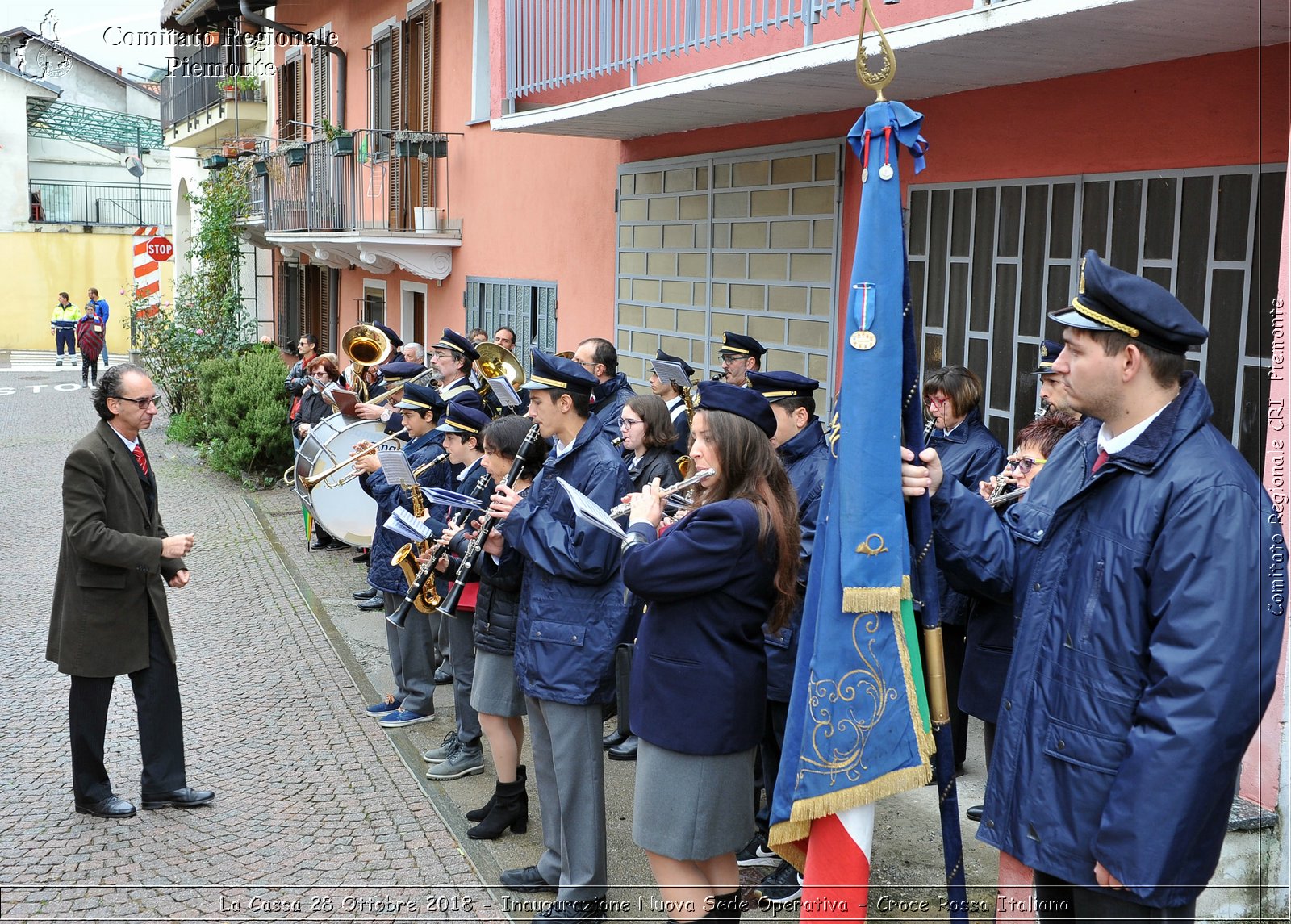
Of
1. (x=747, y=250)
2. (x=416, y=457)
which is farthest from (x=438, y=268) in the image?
(x=416, y=457)

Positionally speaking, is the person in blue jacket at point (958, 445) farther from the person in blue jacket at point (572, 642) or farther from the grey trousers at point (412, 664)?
the grey trousers at point (412, 664)

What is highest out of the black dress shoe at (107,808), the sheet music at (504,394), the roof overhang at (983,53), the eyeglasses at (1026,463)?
the roof overhang at (983,53)

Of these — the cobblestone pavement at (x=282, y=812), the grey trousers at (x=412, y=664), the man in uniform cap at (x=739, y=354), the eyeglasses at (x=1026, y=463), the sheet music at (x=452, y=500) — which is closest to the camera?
the cobblestone pavement at (x=282, y=812)

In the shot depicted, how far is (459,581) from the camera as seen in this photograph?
5.32m

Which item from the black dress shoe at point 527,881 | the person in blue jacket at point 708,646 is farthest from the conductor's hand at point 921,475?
the black dress shoe at point 527,881

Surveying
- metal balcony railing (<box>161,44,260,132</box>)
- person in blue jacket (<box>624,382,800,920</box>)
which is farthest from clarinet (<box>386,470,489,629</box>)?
metal balcony railing (<box>161,44,260,132</box>)

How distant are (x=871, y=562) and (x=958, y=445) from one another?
272 centimetres

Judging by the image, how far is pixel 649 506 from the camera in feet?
13.0

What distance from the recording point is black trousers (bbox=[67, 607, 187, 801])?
549 cm

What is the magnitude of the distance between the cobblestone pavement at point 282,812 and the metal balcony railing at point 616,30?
182 inches

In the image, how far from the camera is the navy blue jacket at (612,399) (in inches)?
247

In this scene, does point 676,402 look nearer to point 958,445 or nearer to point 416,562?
point 416,562

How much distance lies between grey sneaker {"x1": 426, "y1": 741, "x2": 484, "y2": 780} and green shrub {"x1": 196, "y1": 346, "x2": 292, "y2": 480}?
9.31 m

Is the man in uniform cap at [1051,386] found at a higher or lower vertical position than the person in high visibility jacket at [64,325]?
higher
